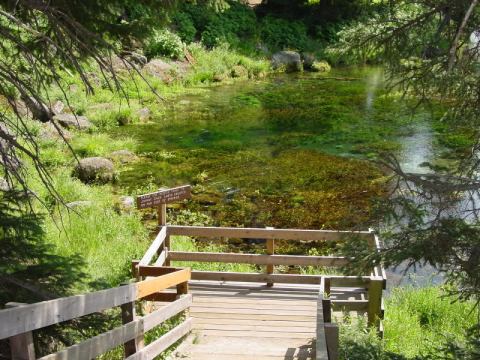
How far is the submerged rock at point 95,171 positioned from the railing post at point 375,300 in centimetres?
856

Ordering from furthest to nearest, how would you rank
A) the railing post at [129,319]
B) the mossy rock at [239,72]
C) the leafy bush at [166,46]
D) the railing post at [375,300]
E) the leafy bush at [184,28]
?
the leafy bush at [184,28] → the mossy rock at [239,72] → the leafy bush at [166,46] → the railing post at [375,300] → the railing post at [129,319]

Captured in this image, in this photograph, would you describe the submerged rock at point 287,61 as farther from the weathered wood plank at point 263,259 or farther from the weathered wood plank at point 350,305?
the weathered wood plank at point 350,305

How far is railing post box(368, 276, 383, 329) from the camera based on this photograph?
7074mm

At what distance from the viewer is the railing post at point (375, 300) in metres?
7.07

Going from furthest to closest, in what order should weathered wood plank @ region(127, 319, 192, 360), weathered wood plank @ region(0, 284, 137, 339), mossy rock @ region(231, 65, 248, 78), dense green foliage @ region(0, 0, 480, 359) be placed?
mossy rock @ region(231, 65, 248, 78)
dense green foliage @ region(0, 0, 480, 359)
weathered wood plank @ region(127, 319, 192, 360)
weathered wood plank @ region(0, 284, 137, 339)

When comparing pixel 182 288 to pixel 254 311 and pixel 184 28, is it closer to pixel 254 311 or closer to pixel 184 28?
pixel 254 311

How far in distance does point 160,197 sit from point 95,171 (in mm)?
6480

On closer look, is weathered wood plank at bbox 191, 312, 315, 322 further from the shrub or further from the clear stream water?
the shrub

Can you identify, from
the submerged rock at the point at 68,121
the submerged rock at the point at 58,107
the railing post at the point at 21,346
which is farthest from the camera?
the submerged rock at the point at 58,107

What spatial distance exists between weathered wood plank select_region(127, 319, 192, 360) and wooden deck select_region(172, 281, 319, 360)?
0.12m

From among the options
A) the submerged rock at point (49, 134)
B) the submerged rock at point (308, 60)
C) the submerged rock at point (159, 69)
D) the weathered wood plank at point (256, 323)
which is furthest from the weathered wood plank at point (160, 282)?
the submerged rock at point (308, 60)

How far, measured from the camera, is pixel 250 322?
283 inches

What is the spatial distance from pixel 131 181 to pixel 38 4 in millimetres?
10687

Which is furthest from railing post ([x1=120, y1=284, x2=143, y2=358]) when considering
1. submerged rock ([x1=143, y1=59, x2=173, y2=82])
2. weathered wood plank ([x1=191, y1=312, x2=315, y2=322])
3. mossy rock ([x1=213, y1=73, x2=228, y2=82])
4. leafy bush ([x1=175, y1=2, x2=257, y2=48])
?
leafy bush ([x1=175, y1=2, x2=257, y2=48])
